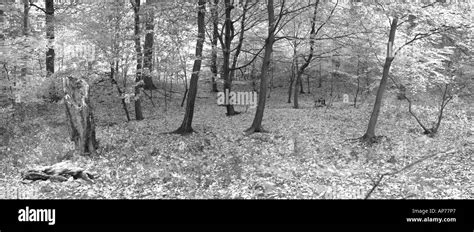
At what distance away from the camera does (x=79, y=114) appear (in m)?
11.3

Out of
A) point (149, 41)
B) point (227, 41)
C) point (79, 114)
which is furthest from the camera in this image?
point (149, 41)

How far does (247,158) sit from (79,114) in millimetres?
6096

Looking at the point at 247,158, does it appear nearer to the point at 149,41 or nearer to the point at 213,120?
the point at 213,120

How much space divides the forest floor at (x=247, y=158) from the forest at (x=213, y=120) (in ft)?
0.20

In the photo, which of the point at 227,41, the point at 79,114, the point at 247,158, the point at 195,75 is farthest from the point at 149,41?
the point at 247,158

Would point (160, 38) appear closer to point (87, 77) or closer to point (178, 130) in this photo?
point (87, 77)

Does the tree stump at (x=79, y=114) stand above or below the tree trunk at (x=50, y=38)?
below

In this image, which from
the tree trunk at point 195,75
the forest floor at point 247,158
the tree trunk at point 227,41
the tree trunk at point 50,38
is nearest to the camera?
the forest floor at point 247,158

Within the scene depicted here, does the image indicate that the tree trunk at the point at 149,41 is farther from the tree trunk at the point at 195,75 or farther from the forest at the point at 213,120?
the tree trunk at the point at 195,75

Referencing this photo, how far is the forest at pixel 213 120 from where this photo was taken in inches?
354

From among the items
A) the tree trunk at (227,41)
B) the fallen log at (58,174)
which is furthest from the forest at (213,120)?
the tree trunk at (227,41)

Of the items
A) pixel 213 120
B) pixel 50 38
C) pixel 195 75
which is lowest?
pixel 213 120

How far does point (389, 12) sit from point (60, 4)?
17.3 m
